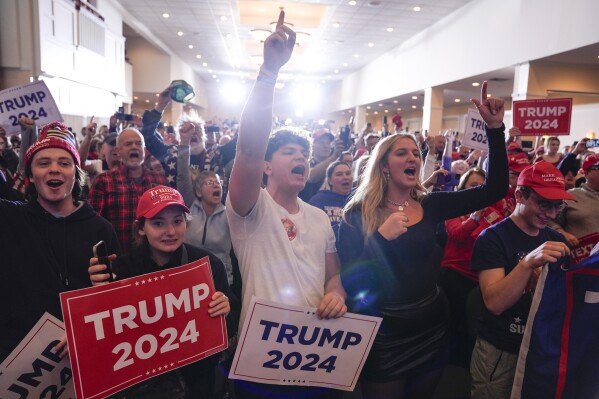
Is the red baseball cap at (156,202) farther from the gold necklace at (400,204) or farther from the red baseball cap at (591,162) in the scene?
the red baseball cap at (591,162)

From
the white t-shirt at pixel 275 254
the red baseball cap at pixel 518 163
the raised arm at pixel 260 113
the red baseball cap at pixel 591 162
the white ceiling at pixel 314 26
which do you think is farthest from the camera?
the white ceiling at pixel 314 26

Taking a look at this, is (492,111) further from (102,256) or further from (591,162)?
(591,162)

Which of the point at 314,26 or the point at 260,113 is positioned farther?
the point at 314,26

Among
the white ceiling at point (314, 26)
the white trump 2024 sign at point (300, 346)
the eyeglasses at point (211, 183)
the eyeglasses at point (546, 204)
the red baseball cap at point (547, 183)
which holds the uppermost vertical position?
the white ceiling at point (314, 26)

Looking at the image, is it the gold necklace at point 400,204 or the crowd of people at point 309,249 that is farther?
the gold necklace at point 400,204

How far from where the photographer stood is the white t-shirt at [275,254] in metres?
1.51

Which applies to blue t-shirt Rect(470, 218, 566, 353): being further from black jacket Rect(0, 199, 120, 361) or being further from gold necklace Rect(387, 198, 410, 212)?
black jacket Rect(0, 199, 120, 361)

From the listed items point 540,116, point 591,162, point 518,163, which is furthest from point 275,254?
point 540,116

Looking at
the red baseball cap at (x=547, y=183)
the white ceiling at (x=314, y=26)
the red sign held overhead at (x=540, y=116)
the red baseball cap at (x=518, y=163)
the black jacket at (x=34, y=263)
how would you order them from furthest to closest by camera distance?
1. the white ceiling at (x=314, y=26)
2. the red sign held overhead at (x=540, y=116)
3. the red baseball cap at (x=518, y=163)
4. the red baseball cap at (x=547, y=183)
5. the black jacket at (x=34, y=263)

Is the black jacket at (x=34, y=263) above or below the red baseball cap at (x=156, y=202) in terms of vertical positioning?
below

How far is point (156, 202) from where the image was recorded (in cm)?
176

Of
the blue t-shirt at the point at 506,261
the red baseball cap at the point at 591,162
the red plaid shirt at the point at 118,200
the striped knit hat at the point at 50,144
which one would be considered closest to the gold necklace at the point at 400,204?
the blue t-shirt at the point at 506,261

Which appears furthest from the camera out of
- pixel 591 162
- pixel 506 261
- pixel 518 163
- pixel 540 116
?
pixel 540 116

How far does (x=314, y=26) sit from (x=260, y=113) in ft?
49.6
